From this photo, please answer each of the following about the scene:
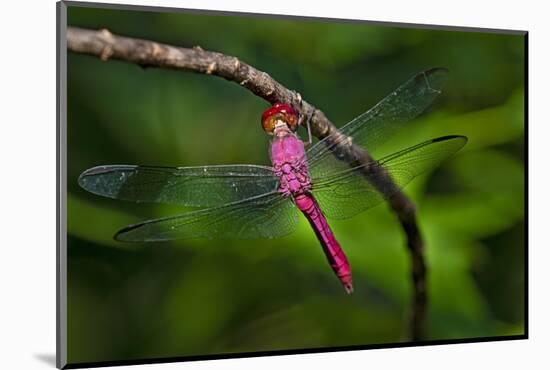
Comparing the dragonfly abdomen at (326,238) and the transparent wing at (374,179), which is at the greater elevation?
the transparent wing at (374,179)

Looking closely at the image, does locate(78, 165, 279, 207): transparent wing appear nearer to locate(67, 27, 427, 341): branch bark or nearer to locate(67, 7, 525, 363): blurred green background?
locate(67, 7, 525, 363): blurred green background

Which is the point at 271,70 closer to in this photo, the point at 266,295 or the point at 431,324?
the point at 266,295

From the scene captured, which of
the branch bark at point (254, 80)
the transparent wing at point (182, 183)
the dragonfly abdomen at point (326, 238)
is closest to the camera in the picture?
the branch bark at point (254, 80)

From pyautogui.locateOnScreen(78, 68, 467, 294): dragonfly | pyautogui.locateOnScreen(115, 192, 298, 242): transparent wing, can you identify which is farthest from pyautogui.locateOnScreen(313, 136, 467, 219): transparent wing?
pyautogui.locateOnScreen(115, 192, 298, 242): transparent wing

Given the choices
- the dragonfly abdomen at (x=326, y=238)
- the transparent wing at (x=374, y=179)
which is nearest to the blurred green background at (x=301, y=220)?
the dragonfly abdomen at (x=326, y=238)

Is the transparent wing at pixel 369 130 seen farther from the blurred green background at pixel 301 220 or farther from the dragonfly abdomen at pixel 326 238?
the blurred green background at pixel 301 220

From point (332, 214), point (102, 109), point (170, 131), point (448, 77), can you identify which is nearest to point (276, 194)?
point (332, 214)
